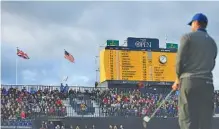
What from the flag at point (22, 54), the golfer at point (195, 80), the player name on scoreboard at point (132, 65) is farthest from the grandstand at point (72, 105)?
the golfer at point (195, 80)

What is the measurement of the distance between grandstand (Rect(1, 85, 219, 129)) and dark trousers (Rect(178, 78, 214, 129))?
28181 millimetres

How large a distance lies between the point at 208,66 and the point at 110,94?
1398 inches

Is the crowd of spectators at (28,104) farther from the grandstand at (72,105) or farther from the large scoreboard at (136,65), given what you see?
the large scoreboard at (136,65)

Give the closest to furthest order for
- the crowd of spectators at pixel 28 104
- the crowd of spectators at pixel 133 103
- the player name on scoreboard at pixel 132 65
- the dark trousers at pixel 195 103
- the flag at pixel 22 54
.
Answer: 1. the dark trousers at pixel 195 103
2. the crowd of spectators at pixel 28 104
3. the crowd of spectators at pixel 133 103
4. the player name on scoreboard at pixel 132 65
5. the flag at pixel 22 54

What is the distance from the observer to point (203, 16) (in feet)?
19.2

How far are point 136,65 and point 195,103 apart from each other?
123 ft

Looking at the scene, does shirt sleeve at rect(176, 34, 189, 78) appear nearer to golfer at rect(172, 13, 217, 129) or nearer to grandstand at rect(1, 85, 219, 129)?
golfer at rect(172, 13, 217, 129)

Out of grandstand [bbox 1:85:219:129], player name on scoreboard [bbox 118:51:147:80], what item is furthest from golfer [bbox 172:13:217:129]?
player name on scoreboard [bbox 118:51:147:80]

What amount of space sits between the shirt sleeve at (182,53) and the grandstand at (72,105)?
92.4 feet

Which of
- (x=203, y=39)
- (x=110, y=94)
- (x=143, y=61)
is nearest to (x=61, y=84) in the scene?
(x=110, y=94)

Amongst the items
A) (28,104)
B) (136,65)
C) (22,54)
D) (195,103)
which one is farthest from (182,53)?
(22,54)

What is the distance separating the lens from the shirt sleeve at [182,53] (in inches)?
224

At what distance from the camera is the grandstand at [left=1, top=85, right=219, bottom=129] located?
34.7 metres

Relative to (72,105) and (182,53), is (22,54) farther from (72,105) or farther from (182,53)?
(182,53)
